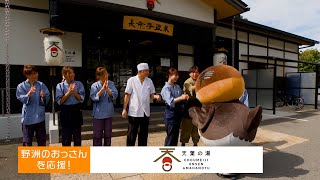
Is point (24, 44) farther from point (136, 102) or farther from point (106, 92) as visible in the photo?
point (136, 102)

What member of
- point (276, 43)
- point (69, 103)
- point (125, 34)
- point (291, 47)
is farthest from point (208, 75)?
point (291, 47)

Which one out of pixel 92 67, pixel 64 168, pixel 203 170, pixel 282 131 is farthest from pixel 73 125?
pixel 282 131

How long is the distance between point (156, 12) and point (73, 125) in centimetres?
512

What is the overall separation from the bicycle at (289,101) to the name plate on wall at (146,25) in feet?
28.5

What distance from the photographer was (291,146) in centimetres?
574

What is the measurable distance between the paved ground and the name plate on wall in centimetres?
331

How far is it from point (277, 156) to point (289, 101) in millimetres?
10320

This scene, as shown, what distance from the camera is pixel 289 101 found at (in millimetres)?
13914

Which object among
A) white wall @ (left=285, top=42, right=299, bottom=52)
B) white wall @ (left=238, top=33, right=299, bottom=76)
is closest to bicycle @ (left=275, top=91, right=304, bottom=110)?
white wall @ (left=238, top=33, right=299, bottom=76)

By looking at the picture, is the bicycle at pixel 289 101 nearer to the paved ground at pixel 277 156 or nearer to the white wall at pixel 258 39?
the white wall at pixel 258 39

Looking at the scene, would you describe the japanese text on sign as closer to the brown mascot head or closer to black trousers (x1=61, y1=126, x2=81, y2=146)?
black trousers (x1=61, y1=126, x2=81, y2=146)

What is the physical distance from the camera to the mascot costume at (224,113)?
3.41 m

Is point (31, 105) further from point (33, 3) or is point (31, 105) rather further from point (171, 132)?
point (33, 3)

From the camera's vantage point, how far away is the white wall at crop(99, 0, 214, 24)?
307 inches
